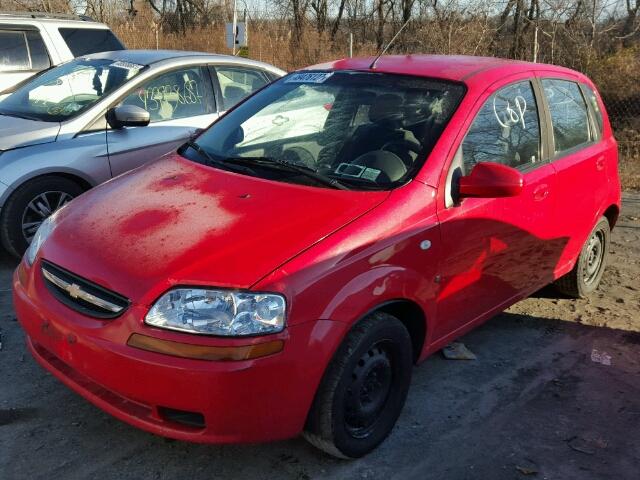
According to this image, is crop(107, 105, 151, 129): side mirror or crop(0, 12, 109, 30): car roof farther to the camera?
crop(0, 12, 109, 30): car roof

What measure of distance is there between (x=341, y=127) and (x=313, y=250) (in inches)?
47.0

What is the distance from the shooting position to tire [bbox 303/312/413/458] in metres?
2.58

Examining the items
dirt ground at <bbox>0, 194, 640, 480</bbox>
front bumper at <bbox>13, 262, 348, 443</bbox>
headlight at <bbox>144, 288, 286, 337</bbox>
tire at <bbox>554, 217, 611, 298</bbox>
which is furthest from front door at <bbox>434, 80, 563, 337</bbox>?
headlight at <bbox>144, 288, 286, 337</bbox>

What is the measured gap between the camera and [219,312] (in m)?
2.36

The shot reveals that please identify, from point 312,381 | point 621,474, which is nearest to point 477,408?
point 621,474

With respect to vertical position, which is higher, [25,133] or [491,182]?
[491,182]

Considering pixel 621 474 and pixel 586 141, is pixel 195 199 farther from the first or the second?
pixel 586 141

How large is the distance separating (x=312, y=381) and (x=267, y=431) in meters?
0.26

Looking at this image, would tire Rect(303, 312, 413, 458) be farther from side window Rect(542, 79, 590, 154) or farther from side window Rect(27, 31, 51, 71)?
side window Rect(27, 31, 51, 71)

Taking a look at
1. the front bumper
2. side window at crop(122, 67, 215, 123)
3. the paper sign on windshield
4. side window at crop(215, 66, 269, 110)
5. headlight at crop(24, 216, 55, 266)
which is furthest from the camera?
side window at crop(215, 66, 269, 110)

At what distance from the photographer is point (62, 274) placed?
8.93 ft

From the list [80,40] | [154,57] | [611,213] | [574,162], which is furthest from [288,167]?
[80,40]

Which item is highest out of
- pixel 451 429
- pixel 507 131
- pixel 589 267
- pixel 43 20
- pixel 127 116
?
pixel 43 20

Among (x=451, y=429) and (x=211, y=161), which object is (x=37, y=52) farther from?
(x=451, y=429)
